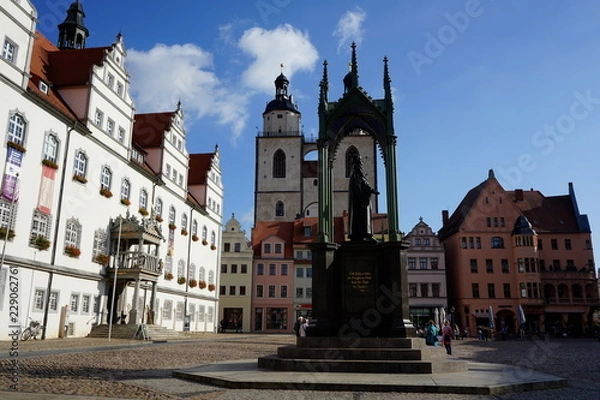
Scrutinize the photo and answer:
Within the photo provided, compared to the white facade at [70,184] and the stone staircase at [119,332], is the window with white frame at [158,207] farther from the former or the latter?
the stone staircase at [119,332]

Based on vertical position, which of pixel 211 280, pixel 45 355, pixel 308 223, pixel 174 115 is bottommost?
pixel 45 355

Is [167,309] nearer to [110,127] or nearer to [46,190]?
[110,127]

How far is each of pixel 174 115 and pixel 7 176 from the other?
→ 69.6 ft

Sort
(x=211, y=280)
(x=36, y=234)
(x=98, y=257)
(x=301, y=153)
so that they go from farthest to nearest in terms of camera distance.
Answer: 1. (x=301, y=153)
2. (x=211, y=280)
3. (x=98, y=257)
4. (x=36, y=234)

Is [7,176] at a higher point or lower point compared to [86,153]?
lower

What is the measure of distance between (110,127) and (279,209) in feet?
143

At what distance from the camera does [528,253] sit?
5688 centimetres

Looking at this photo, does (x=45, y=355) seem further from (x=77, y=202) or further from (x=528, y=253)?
(x=528, y=253)

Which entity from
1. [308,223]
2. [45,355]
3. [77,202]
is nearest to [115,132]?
[77,202]

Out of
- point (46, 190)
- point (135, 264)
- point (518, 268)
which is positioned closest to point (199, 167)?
point (135, 264)

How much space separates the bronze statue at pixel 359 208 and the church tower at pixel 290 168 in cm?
5620

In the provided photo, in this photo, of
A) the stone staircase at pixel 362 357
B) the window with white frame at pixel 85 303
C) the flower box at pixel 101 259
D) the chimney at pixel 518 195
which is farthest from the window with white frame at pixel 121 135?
the chimney at pixel 518 195

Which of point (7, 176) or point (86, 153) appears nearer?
point (7, 176)

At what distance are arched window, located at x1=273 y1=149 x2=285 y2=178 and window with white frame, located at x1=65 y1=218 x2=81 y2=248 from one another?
4843 centimetres
